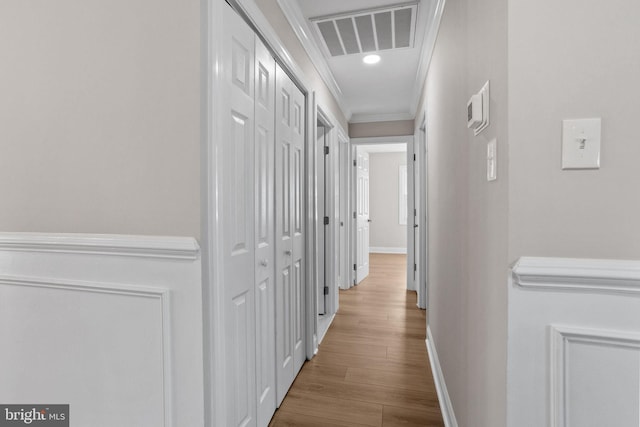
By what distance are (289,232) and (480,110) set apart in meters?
1.30

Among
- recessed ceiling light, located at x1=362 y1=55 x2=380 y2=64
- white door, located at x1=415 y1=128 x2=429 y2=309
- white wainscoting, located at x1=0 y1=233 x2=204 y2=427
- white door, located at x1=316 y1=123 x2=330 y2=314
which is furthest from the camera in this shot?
white door, located at x1=415 y1=128 x2=429 y2=309

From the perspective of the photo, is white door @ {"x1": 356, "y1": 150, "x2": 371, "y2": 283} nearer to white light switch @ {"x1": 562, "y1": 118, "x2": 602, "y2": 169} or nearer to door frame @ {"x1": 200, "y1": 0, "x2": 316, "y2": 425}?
door frame @ {"x1": 200, "y1": 0, "x2": 316, "y2": 425}

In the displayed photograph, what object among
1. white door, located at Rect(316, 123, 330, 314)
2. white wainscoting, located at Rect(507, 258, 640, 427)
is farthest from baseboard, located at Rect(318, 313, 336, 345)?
white wainscoting, located at Rect(507, 258, 640, 427)

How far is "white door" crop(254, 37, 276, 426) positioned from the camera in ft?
5.09

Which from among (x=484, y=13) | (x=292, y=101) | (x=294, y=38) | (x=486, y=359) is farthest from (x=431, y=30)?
(x=486, y=359)

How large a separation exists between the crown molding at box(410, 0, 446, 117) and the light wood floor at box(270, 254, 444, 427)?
2.32 metres

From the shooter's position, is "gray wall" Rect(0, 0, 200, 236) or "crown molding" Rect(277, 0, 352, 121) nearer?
"gray wall" Rect(0, 0, 200, 236)

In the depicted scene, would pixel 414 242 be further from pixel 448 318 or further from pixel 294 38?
pixel 294 38

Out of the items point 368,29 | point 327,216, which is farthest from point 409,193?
point 368,29

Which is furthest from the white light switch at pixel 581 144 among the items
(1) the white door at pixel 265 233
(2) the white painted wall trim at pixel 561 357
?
(1) the white door at pixel 265 233

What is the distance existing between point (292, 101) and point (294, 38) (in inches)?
16.8

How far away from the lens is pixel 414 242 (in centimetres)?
421

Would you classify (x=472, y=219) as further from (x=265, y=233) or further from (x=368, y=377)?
(x=368, y=377)

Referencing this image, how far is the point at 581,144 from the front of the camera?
0.80 meters
